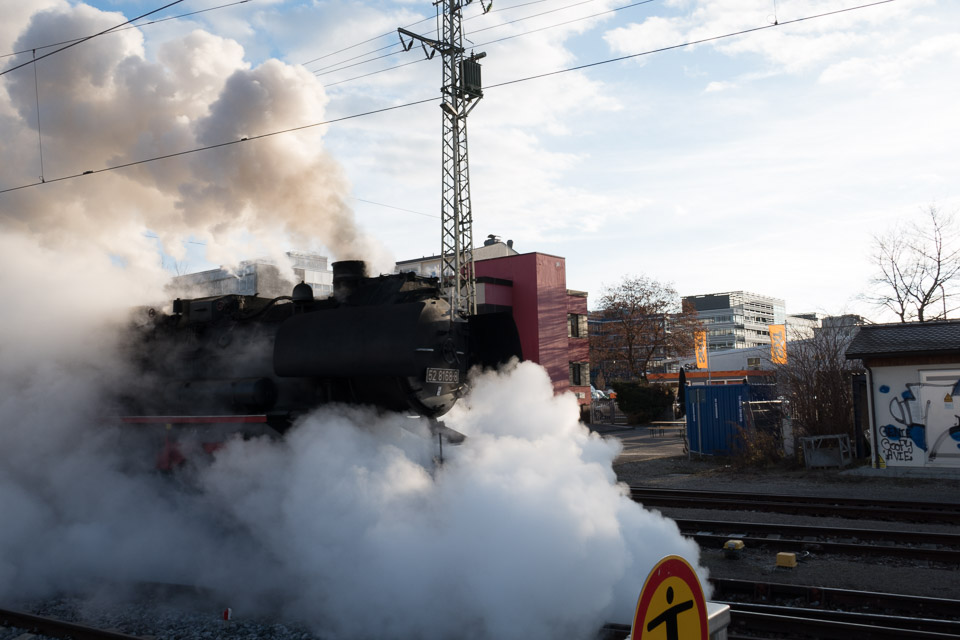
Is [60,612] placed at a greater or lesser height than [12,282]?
lesser

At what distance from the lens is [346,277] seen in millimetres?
8016

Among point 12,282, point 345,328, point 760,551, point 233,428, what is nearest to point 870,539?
point 760,551

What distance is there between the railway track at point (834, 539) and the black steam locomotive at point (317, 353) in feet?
14.9

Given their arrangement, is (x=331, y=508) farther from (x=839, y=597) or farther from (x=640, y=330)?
(x=640, y=330)

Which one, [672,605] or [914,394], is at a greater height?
[672,605]

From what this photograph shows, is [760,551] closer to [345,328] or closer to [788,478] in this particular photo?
[345,328]

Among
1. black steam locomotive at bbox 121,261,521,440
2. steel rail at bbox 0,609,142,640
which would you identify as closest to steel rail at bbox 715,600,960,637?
black steam locomotive at bbox 121,261,521,440

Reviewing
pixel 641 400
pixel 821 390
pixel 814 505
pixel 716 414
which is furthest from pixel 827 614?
pixel 641 400

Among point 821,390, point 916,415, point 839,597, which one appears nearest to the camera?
point 839,597

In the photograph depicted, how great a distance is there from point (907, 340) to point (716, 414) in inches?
214

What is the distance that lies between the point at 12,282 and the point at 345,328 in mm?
5910

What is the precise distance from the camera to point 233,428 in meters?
7.50

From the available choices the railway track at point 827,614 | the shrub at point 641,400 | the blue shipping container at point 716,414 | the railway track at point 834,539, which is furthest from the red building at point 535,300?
the railway track at point 827,614

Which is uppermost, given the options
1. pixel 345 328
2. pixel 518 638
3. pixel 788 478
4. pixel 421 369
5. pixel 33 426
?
pixel 345 328
